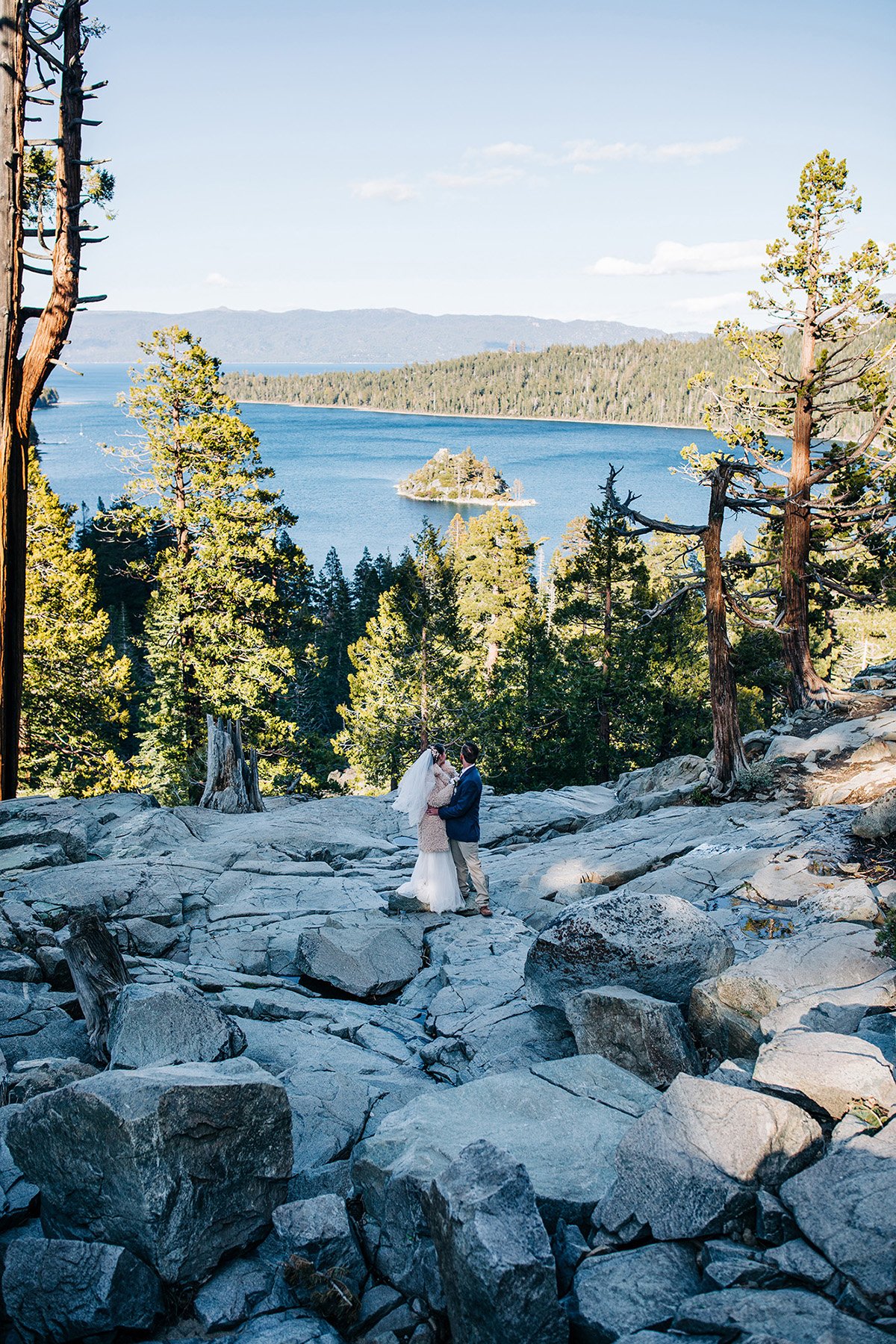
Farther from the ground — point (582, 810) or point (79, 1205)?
point (79, 1205)

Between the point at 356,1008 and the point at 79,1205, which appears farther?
the point at 356,1008

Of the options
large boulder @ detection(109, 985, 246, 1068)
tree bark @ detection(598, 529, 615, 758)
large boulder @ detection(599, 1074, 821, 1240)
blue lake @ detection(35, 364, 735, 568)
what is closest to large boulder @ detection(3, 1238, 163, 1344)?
large boulder @ detection(109, 985, 246, 1068)

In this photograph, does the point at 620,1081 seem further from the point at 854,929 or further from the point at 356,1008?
the point at 356,1008

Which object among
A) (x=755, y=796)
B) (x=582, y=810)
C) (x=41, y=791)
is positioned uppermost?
(x=755, y=796)

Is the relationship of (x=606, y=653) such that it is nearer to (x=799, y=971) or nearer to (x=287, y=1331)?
(x=799, y=971)

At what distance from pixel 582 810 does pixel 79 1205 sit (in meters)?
14.0

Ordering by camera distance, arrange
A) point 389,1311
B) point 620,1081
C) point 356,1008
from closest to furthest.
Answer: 1. point 389,1311
2. point 620,1081
3. point 356,1008

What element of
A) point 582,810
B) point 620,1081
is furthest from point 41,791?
point 620,1081

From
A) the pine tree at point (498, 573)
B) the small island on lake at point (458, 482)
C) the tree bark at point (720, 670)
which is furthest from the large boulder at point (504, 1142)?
the small island on lake at point (458, 482)

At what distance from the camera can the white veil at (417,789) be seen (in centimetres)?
1055

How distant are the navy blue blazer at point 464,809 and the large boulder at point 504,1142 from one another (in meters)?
4.58

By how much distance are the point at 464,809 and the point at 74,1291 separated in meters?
6.88

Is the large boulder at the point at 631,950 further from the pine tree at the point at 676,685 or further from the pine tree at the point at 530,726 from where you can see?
the pine tree at the point at 676,685

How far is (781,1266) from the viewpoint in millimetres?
3691
